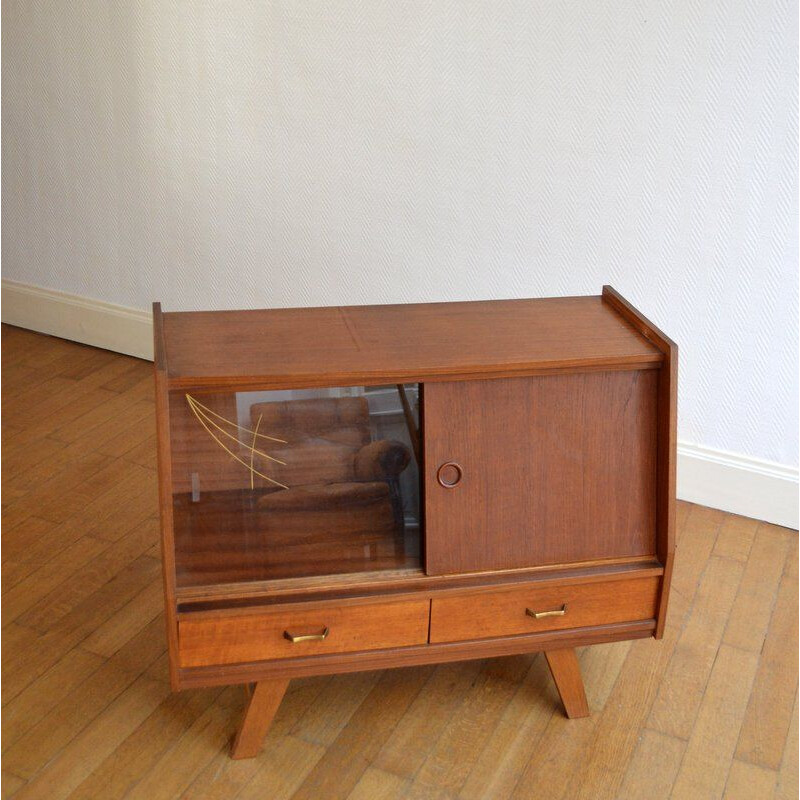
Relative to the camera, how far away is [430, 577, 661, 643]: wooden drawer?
1.83 metres

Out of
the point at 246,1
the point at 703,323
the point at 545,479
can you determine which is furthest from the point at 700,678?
the point at 246,1

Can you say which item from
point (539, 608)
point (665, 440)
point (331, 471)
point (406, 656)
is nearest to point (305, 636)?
point (406, 656)

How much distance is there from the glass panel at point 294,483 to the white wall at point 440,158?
128 cm

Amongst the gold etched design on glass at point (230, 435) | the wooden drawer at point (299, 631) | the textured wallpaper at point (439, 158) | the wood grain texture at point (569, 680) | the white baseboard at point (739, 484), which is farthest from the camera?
the white baseboard at point (739, 484)

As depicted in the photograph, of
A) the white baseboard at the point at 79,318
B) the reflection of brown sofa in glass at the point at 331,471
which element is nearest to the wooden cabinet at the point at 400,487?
the reflection of brown sofa in glass at the point at 331,471

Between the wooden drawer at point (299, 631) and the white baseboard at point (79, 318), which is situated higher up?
the white baseboard at point (79, 318)

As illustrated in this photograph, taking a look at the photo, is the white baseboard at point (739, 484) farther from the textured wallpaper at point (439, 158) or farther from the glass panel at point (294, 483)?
the glass panel at point (294, 483)

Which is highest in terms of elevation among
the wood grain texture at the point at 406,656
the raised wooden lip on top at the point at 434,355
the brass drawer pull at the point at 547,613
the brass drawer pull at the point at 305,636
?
the raised wooden lip on top at the point at 434,355

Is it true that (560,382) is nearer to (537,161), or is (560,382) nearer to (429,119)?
(537,161)

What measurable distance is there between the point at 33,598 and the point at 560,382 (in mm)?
1397

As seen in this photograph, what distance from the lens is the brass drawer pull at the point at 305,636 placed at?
1779 mm

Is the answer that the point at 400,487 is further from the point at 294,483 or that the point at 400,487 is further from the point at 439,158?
the point at 439,158

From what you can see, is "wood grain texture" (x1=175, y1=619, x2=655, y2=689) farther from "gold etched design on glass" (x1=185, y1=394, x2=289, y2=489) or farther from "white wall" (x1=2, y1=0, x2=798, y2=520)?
"white wall" (x1=2, y1=0, x2=798, y2=520)

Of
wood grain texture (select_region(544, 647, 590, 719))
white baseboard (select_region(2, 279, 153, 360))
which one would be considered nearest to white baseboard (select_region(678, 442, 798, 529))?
wood grain texture (select_region(544, 647, 590, 719))
